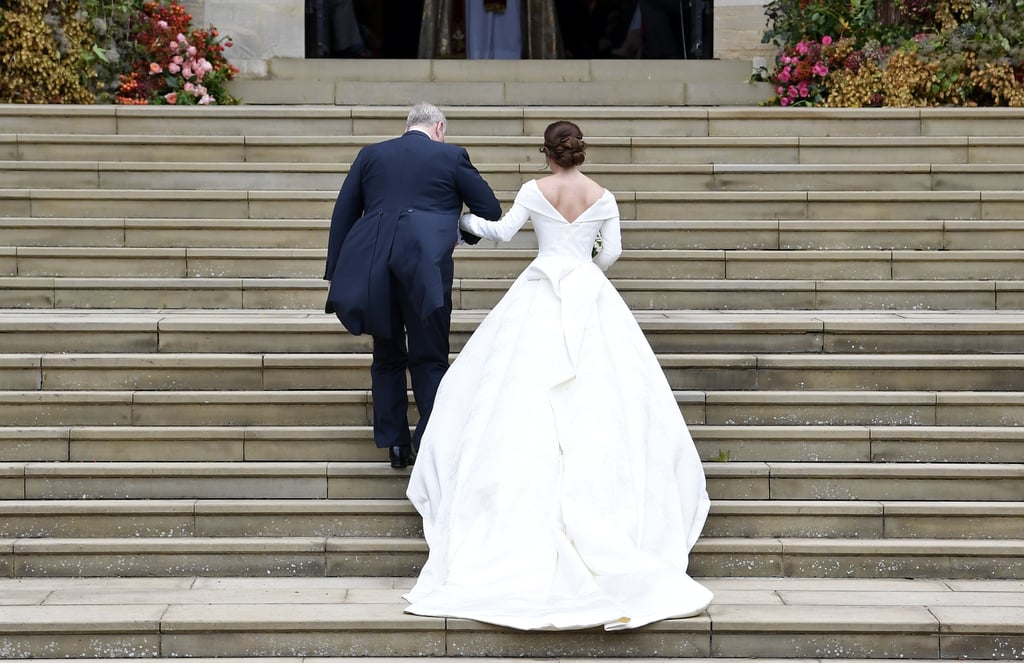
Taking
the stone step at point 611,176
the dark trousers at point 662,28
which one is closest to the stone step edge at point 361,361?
the stone step at point 611,176

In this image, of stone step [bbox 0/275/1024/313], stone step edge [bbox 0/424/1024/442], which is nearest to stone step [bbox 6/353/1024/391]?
stone step edge [bbox 0/424/1024/442]

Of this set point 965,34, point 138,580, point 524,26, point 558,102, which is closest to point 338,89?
point 558,102

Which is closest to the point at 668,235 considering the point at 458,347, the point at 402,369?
the point at 458,347

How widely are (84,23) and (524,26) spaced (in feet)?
15.1

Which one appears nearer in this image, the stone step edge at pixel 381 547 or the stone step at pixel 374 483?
the stone step edge at pixel 381 547

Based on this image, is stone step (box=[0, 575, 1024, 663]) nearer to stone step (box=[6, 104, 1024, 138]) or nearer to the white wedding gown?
the white wedding gown

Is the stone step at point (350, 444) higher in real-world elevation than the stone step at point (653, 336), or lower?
lower

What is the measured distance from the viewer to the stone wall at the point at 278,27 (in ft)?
39.5

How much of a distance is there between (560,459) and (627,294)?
2.56 meters

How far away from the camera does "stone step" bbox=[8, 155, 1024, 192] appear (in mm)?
8914

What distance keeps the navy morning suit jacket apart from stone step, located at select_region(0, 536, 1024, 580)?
105 cm

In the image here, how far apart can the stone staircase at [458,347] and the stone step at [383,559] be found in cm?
1

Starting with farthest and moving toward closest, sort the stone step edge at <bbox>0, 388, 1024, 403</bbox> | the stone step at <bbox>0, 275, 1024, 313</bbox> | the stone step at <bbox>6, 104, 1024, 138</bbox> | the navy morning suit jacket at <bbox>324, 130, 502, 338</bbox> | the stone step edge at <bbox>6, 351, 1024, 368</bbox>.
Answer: the stone step at <bbox>6, 104, 1024, 138</bbox> → the stone step at <bbox>0, 275, 1024, 313</bbox> → the stone step edge at <bbox>6, 351, 1024, 368</bbox> → the stone step edge at <bbox>0, 388, 1024, 403</bbox> → the navy morning suit jacket at <bbox>324, 130, 502, 338</bbox>

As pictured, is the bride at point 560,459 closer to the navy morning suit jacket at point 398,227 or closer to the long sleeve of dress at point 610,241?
the long sleeve of dress at point 610,241
